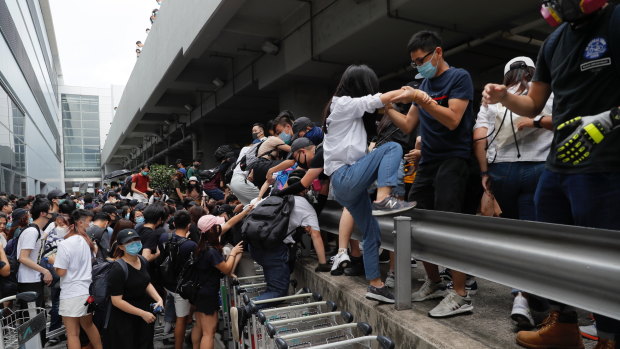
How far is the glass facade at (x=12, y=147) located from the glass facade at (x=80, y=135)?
54.9 m

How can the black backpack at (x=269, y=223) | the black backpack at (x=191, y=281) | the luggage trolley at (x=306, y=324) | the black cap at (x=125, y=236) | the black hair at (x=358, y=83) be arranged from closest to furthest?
the luggage trolley at (x=306, y=324), the black hair at (x=358, y=83), the black backpack at (x=269, y=223), the black cap at (x=125, y=236), the black backpack at (x=191, y=281)

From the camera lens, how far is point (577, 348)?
1976 mm

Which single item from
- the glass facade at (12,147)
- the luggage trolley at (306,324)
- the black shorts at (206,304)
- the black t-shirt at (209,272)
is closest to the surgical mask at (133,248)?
the black t-shirt at (209,272)

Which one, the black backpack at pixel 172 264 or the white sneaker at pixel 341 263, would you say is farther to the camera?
the black backpack at pixel 172 264

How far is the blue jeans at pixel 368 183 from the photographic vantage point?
287 cm

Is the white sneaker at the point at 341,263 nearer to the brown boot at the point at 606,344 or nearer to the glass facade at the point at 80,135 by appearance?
the brown boot at the point at 606,344

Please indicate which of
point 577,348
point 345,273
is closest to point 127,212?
point 345,273

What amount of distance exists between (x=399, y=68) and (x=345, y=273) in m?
7.27

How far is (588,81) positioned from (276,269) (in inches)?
118

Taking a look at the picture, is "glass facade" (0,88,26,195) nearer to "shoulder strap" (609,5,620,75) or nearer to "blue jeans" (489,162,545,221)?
"blue jeans" (489,162,545,221)

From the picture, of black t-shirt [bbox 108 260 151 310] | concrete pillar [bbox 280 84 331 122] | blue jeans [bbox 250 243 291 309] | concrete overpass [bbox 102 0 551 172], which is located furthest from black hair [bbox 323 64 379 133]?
concrete pillar [bbox 280 84 331 122]

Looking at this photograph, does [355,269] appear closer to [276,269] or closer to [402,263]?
[276,269]

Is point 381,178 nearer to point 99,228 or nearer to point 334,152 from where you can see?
point 334,152

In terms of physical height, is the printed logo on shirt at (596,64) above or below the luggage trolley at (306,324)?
above
